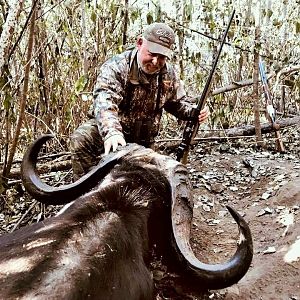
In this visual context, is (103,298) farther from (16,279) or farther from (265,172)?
(265,172)

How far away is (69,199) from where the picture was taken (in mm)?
3301

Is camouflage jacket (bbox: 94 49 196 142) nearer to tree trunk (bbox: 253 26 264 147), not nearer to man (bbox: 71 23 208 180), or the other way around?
man (bbox: 71 23 208 180)

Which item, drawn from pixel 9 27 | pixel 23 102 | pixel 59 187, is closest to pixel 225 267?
pixel 59 187

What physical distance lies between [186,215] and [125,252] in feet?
1.71

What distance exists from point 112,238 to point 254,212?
9.48ft

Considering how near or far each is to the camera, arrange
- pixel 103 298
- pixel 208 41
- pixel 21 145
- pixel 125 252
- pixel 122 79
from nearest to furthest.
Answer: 1. pixel 103 298
2. pixel 125 252
3. pixel 122 79
4. pixel 21 145
5. pixel 208 41

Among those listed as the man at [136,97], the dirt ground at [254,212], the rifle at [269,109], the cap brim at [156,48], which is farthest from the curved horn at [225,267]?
the rifle at [269,109]

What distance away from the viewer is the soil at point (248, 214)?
392 centimetres

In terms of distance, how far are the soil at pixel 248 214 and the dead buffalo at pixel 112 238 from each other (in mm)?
311

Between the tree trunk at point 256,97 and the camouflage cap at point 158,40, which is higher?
the camouflage cap at point 158,40

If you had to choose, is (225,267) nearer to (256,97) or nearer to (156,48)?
(156,48)

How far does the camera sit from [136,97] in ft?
15.8

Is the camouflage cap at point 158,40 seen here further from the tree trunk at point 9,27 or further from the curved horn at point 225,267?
the curved horn at point 225,267

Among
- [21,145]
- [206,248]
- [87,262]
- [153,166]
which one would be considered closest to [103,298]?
[87,262]
